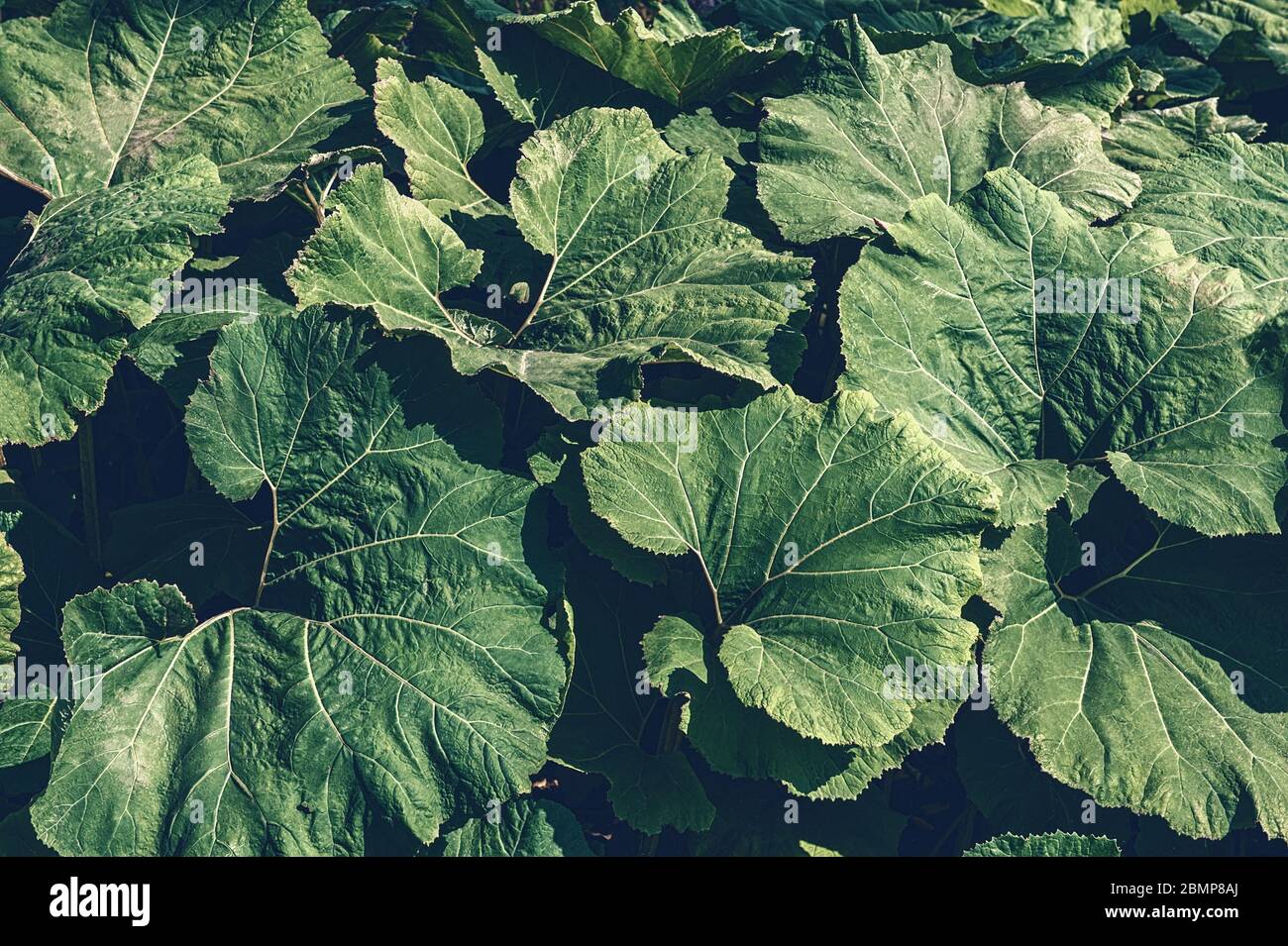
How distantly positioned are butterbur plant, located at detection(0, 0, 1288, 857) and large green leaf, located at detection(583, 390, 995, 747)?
10mm

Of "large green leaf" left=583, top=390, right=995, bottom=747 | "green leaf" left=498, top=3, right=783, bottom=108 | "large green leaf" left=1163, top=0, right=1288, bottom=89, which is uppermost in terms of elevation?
"large green leaf" left=1163, top=0, right=1288, bottom=89

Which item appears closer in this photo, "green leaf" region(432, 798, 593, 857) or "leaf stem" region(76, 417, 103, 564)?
"green leaf" region(432, 798, 593, 857)

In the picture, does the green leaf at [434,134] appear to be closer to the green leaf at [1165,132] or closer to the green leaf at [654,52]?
the green leaf at [654,52]

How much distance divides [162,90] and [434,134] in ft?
2.81

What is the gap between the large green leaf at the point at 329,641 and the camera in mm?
2848

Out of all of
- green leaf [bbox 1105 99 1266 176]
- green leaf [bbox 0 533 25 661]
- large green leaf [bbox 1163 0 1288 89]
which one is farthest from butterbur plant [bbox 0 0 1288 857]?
large green leaf [bbox 1163 0 1288 89]

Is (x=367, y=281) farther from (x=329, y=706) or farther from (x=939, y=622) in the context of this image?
(x=939, y=622)

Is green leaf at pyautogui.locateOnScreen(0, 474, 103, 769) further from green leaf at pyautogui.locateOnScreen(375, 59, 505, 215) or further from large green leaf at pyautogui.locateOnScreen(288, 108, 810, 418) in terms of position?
green leaf at pyautogui.locateOnScreen(375, 59, 505, 215)

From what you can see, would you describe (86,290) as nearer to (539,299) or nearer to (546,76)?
(539,299)

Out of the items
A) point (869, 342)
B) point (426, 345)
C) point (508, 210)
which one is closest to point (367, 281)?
point (426, 345)

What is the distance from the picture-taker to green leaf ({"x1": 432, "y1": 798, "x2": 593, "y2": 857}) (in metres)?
2.98

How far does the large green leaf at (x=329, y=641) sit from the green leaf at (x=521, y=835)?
0.14 m

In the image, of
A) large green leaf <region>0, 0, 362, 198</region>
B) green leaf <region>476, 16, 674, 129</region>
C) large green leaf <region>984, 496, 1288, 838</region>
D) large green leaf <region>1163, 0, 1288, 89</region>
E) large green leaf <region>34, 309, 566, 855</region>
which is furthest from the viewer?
large green leaf <region>1163, 0, 1288, 89</region>

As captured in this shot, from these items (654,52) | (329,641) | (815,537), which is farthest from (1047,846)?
(654,52)
